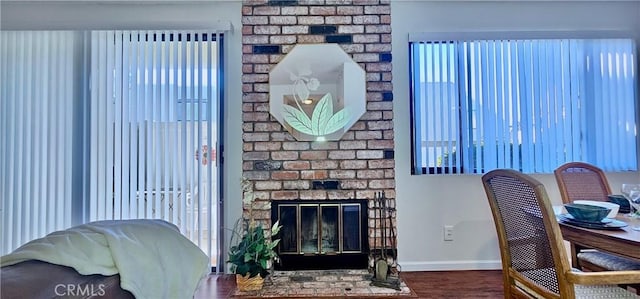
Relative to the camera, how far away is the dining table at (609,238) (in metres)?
1.30

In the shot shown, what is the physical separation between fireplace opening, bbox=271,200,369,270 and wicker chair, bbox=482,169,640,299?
141cm

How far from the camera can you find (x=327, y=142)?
294cm

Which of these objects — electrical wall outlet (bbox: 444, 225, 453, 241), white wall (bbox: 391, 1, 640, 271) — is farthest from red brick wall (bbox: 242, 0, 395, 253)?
electrical wall outlet (bbox: 444, 225, 453, 241)

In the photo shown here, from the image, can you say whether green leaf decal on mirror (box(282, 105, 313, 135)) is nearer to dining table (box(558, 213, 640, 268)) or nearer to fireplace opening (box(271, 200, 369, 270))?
fireplace opening (box(271, 200, 369, 270))

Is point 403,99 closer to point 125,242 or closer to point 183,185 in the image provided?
point 183,185

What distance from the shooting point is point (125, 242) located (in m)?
1.10

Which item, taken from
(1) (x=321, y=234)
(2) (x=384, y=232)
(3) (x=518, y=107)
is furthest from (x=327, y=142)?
(3) (x=518, y=107)

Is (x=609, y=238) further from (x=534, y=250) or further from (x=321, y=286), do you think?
(x=321, y=286)

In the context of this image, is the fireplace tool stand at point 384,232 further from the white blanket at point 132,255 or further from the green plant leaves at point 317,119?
the white blanket at point 132,255

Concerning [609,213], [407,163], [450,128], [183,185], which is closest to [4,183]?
[183,185]

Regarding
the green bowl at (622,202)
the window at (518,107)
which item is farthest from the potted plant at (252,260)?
the green bowl at (622,202)

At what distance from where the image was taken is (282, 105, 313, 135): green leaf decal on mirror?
2912 mm

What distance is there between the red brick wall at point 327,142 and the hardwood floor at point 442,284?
0.60 meters

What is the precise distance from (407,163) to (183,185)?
1927 mm
